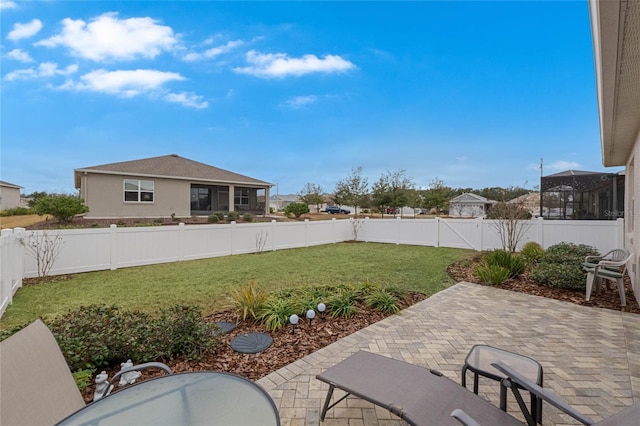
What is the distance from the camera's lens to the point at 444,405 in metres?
2.06

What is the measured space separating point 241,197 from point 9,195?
2387 centimetres

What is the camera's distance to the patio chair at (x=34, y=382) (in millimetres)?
1565

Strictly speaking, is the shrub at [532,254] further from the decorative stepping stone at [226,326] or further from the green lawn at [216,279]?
the decorative stepping stone at [226,326]

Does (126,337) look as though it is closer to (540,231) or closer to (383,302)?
(383,302)

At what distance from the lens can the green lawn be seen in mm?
5746

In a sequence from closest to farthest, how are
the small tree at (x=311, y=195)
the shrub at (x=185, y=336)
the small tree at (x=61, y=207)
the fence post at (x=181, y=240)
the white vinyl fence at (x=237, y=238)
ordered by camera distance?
the shrub at (x=185, y=336) → the white vinyl fence at (x=237, y=238) → the fence post at (x=181, y=240) → the small tree at (x=61, y=207) → the small tree at (x=311, y=195)

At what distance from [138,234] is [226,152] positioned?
2503 centimetres

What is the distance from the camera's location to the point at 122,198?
19297 millimetres

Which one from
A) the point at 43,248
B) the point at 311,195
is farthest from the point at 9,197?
the point at 43,248

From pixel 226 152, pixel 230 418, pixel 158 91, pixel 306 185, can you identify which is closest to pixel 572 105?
pixel 230 418

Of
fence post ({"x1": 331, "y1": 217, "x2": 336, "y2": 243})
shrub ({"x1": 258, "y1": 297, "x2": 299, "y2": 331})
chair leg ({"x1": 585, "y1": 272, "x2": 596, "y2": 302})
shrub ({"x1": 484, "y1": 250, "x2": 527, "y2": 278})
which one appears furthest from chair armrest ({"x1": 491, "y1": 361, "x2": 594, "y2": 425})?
fence post ({"x1": 331, "y1": 217, "x2": 336, "y2": 243})

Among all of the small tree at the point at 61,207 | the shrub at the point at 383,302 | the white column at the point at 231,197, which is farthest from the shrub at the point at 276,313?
the white column at the point at 231,197

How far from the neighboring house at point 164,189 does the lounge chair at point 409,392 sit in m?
20.8

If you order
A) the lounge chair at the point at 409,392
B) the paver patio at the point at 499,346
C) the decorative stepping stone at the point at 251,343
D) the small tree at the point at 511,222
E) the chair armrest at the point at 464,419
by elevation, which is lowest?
the paver patio at the point at 499,346
